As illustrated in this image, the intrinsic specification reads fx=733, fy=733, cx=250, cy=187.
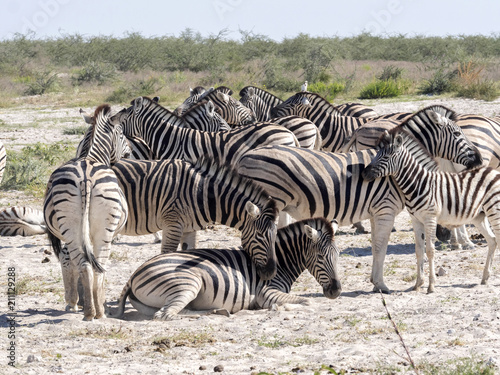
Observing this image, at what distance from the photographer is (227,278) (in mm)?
7133

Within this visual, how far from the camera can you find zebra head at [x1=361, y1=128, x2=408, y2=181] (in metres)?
7.92

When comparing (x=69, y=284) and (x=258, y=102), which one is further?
(x=258, y=102)

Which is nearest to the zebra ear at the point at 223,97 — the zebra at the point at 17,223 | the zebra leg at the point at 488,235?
the zebra at the point at 17,223

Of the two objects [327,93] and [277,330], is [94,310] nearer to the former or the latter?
[277,330]

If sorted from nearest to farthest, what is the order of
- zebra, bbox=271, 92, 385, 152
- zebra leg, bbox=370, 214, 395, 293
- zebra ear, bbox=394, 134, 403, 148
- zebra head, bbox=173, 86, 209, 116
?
1. zebra leg, bbox=370, 214, 395, 293
2. zebra ear, bbox=394, 134, 403, 148
3. zebra, bbox=271, 92, 385, 152
4. zebra head, bbox=173, 86, 209, 116

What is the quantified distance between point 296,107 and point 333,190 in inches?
240

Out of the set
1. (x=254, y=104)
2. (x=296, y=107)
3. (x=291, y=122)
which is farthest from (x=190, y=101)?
(x=291, y=122)

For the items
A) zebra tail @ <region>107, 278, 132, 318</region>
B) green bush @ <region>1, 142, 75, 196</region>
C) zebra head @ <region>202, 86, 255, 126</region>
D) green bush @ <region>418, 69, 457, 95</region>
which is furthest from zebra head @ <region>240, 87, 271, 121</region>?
green bush @ <region>418, 69, 457, 95</region>

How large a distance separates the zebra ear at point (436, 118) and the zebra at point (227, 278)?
3171mm

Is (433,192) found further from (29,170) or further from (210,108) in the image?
(29,170)

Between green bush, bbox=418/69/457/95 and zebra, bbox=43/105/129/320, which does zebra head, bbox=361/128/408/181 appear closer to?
zebra, bbox=43/105/129/320

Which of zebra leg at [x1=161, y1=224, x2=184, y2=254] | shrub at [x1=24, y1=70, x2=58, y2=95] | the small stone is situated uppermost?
shrub at [x1=24, y1=70, x2=58, y2=95]

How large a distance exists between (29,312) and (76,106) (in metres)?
17.3

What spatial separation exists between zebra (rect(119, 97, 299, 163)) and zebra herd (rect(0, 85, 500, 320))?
1.66m
